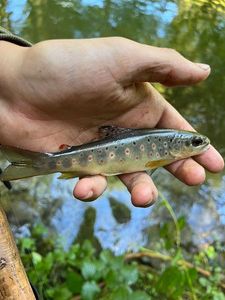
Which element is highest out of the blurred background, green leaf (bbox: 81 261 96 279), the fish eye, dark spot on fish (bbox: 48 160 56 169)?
the fish eye

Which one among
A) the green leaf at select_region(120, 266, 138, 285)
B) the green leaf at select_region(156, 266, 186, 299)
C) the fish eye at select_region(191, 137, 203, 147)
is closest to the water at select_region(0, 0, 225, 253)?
the green leaf at select_region(156, 266, 186, 299)

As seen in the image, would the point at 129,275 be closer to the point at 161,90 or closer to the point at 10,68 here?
the point at 10,68

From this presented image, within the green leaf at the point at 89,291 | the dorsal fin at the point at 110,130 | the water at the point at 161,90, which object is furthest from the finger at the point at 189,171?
the water at the point at 161,90

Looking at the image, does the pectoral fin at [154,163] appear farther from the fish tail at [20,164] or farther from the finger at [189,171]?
the fish tail at [20,164]

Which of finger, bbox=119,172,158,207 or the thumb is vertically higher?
the thumb

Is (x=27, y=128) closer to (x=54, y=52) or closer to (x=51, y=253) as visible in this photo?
(x=54, y=52)

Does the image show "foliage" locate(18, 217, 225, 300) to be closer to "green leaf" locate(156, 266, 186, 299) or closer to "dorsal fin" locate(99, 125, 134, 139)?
"green leaf" locate(156, 266, 186, 299)

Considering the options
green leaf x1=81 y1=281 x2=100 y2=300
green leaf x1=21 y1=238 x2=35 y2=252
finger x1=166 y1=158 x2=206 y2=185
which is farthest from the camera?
green leaf x1=21 y1=238 x2=35 y2=252

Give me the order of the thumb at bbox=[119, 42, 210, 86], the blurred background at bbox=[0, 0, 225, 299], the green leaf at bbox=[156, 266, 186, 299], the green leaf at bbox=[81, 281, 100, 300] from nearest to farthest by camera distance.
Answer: the thumb at bbox=[119, 42, 210, 86] < the green leaf at bbox=[81, 281, 100, 300] < the green leaf at bbox=[156, 266, 186, 299] < the blurred background at bbox=[0, 0, 225, 299]

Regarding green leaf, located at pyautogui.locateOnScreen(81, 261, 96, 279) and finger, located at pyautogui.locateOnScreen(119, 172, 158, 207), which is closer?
finger, located at pyautogui.locateOnScreen(119, 172, 158, 207)
